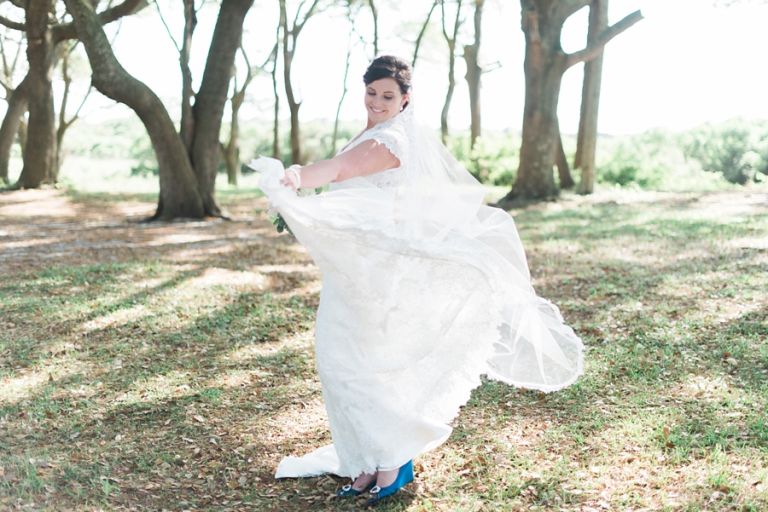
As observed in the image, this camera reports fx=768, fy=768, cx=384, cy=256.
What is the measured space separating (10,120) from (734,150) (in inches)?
822

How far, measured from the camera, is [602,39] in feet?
50.8

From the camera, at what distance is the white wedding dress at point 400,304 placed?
3.75 m

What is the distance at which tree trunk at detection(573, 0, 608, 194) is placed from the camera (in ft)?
54.3

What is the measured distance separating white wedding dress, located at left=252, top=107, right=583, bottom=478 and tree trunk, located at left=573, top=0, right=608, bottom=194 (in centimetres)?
1344

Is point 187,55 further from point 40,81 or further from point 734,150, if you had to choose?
point 734,150

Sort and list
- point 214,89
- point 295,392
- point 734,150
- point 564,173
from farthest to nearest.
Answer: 1. point 734,150
2. point 564,173
3. point 214,89
4. point 295,392

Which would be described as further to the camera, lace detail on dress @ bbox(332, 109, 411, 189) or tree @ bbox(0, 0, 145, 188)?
tree @ bbox(0, 0, 145, 188)

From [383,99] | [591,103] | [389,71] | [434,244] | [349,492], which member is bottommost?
[349,492]

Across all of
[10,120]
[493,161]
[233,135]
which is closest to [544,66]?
[493,161]

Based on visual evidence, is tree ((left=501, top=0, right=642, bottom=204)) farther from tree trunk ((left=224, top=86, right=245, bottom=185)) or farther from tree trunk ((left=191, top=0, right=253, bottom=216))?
tree trunk ((left=224, top=86, right=245, bottom=185))

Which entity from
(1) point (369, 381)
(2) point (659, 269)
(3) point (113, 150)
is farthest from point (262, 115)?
(1) point (369, 381)

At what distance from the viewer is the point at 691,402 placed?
5195 mm

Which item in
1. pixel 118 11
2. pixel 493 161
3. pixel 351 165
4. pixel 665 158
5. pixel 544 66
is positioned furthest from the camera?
pixel 665 158

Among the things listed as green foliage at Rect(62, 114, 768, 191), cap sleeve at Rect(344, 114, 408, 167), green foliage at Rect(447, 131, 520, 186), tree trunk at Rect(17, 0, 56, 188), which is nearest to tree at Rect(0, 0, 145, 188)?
tree trunk at Rect(17, 0, 56, 188)
